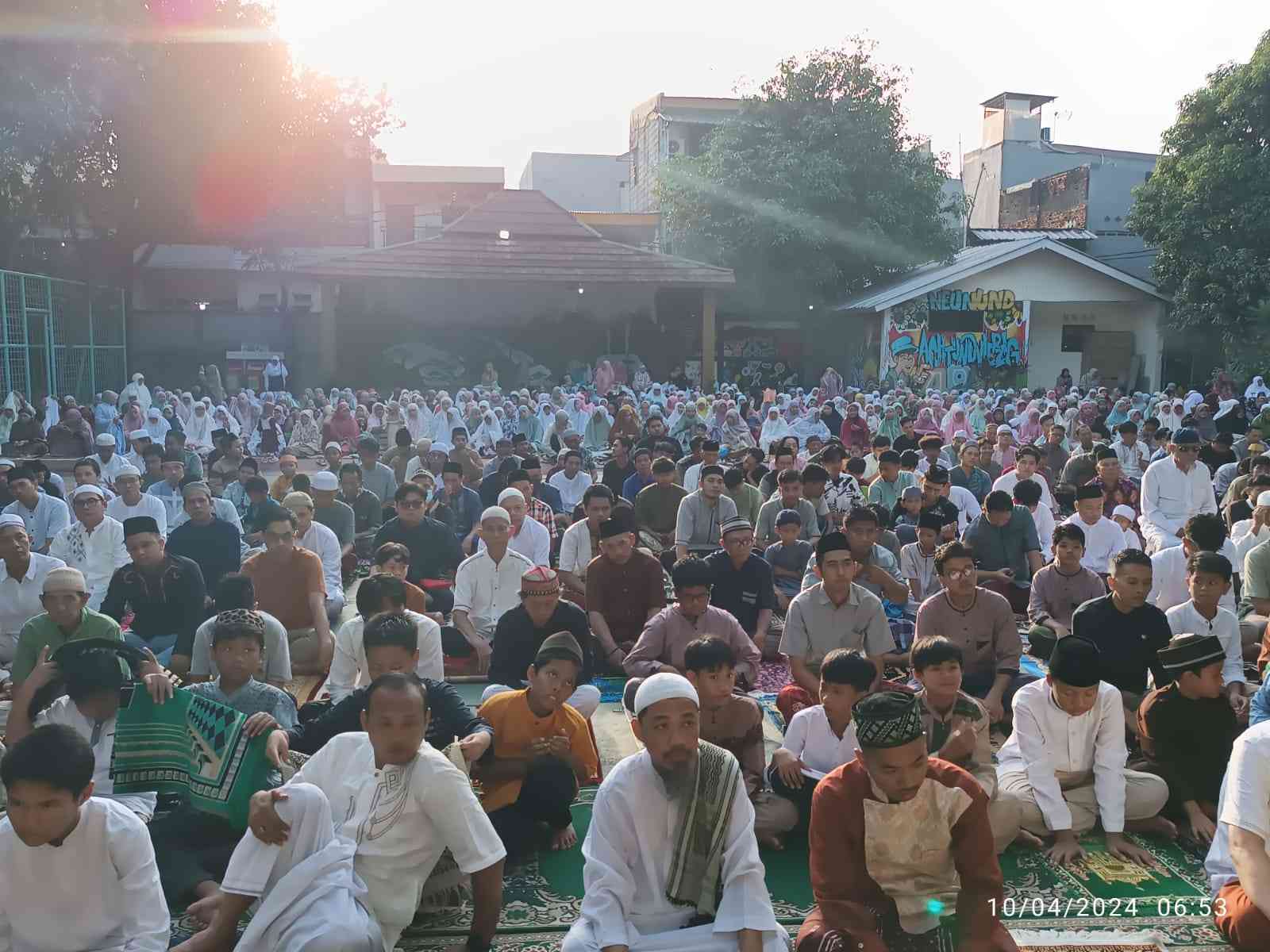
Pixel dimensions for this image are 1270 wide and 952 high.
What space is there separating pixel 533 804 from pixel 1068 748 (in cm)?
204

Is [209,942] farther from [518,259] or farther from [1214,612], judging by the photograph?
[518,259]

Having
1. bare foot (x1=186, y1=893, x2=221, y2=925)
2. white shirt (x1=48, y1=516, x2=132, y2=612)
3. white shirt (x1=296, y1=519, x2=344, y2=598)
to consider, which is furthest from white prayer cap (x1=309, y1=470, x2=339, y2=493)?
bare foot (x1=186, y1=893, x2=221, y2=925)

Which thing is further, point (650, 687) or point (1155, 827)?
point (1155, 827)

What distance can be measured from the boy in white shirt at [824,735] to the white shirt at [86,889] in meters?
2.33

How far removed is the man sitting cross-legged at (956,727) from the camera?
4.25m

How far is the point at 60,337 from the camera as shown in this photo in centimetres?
1897

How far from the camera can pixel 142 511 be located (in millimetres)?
8016

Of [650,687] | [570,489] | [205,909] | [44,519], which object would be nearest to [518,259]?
[570,489]

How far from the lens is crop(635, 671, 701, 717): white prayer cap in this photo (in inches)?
127

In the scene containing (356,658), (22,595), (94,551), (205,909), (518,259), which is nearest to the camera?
(205,909)

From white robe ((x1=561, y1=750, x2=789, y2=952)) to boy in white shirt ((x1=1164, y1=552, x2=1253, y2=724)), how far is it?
3.22m

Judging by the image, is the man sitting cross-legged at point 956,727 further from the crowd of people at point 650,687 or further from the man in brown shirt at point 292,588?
the man in brown shirt at point 292,588

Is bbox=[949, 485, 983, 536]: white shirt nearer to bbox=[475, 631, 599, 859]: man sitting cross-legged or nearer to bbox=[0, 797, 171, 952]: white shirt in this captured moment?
bbox=[475, 631, 599, 859]: man sitting cross-legged

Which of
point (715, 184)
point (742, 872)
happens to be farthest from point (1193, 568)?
point (715, 184)
